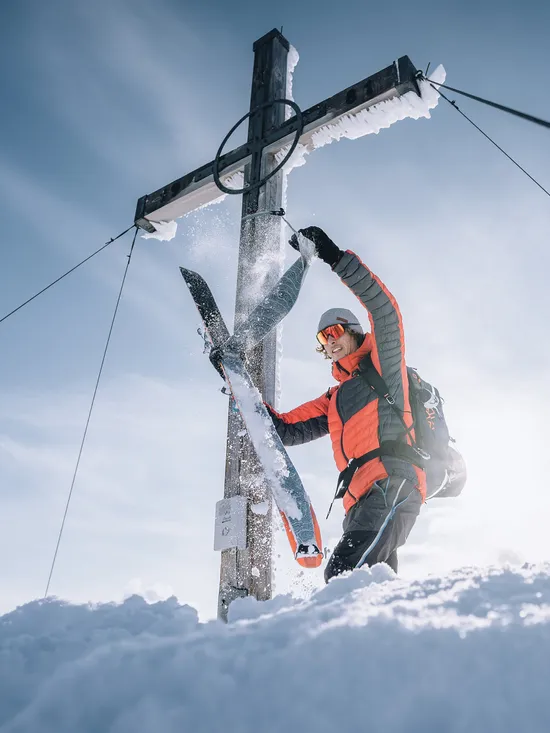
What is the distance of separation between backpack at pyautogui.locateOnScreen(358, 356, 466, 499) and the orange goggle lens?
11.5 inches

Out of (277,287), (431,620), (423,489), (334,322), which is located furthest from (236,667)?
(277,287)

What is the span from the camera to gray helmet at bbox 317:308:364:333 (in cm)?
332

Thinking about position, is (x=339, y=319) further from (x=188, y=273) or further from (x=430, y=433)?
(x=188, y=273)

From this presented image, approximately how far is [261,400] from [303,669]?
2.46 meters

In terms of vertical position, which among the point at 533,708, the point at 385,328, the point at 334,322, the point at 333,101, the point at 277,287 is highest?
the point at 333,101

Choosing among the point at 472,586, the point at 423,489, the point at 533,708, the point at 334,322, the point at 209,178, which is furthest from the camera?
the point at 209,178

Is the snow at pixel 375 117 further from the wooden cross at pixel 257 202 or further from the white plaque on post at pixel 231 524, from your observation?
the white plaque on post at pixel 231 524

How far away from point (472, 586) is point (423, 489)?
1694 millimetres

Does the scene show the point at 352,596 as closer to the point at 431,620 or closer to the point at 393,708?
the point at 431,620

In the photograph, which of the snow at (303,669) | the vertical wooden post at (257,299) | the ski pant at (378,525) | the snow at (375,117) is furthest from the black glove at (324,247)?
the snow at (303,669)

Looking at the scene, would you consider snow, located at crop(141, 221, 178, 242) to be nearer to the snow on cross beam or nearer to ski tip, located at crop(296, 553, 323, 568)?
the snow on cross beam

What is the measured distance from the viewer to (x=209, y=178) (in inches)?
178

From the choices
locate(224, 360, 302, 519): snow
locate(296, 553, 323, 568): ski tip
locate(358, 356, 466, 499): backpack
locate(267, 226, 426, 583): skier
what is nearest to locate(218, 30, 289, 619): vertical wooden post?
locate(224, 360, 302, 519): snow

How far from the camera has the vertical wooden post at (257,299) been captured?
2.92 meters
